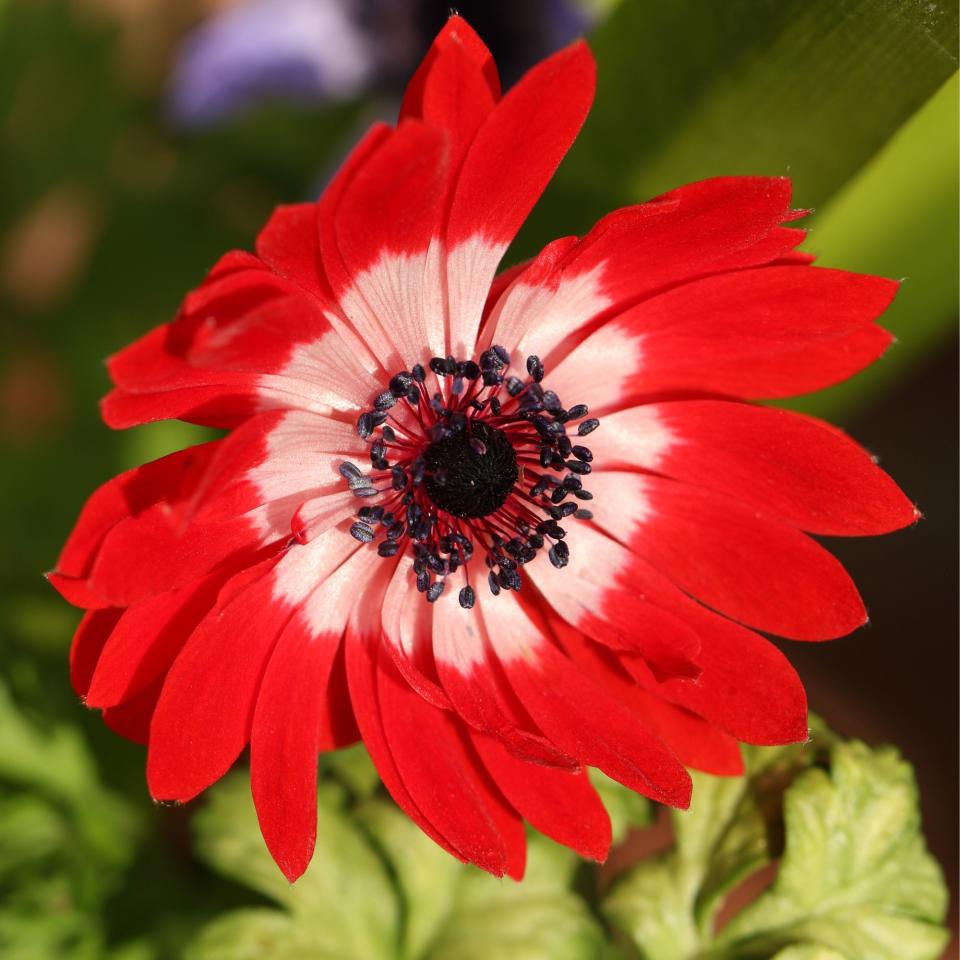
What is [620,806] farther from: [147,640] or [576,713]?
[147,640]

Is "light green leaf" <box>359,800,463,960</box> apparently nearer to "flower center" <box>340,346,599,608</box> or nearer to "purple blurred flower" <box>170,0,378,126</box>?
"flower center" <box>340,346,599,608</box>

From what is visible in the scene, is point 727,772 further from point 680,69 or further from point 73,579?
point 680,69

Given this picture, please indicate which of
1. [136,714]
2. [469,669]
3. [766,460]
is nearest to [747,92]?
[766,460]

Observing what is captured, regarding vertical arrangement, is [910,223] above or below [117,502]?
above

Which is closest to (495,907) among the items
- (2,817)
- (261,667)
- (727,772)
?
(727,772)

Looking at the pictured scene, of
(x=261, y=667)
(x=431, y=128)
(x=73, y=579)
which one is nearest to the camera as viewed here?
(x=431, y=128)

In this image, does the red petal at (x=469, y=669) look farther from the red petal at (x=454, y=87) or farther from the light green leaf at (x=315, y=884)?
the red petal at (x=454, y=87)

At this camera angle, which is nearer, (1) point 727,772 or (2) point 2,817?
(1) point 727,772

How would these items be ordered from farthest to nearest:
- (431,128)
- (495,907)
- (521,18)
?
(521,18)
(495,907)
(431,128)
